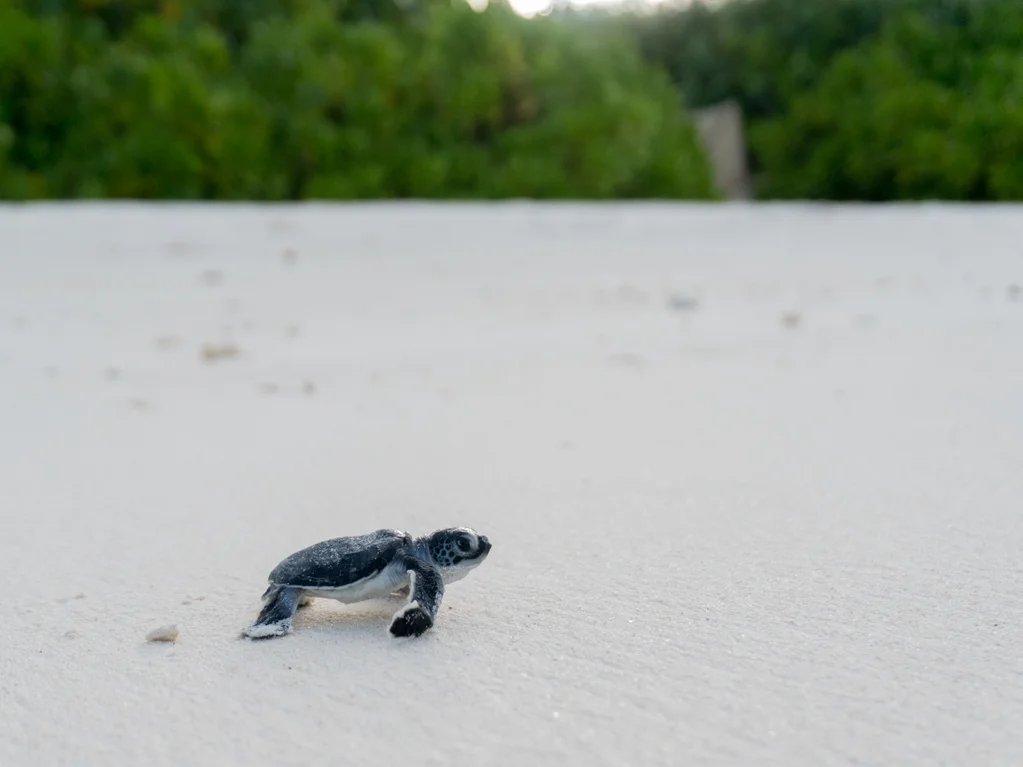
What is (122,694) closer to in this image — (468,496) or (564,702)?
(564,702)

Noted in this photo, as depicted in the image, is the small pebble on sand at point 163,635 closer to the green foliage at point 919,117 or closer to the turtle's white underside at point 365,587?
the turtle's white underside at point 365,587

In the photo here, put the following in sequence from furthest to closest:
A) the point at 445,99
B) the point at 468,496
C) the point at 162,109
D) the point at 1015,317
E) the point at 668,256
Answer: the point at 445,99 → the point at 162,109 → the point at 668,256 → the point at 1015,317 → the point at 468,496

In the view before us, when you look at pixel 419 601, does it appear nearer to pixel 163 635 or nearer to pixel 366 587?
pixel 366 587

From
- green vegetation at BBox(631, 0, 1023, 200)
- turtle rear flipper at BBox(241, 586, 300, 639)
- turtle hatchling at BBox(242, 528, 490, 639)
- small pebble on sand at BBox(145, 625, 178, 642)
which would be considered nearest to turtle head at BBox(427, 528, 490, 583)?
turtle hatchling at BBox(242, 528, 490, 639)

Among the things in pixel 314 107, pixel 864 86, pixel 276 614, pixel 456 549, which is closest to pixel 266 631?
pixel 276 614

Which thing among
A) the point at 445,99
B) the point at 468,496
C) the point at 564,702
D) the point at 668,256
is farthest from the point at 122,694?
the point at 445,99

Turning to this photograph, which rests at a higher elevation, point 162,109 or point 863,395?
point 162,109
